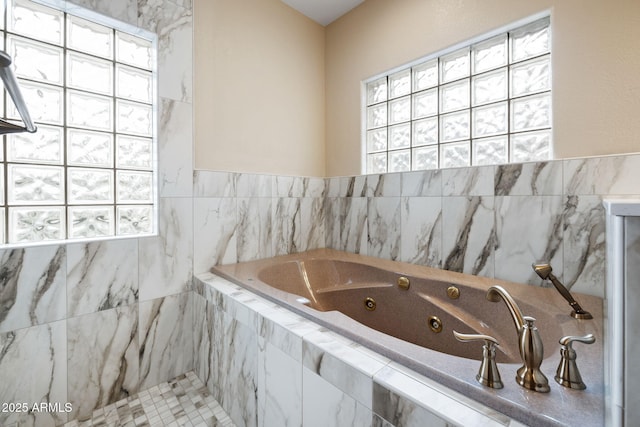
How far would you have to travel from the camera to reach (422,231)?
1.93 m

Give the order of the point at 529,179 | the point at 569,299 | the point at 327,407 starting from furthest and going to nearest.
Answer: the point at 529,179 < the point at 569,299 < the point at 327,407

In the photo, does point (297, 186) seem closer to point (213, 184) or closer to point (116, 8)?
point (213, 184)

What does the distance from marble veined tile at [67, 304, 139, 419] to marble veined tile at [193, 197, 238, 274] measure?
46 cm

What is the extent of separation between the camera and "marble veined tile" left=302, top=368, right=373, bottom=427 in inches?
32.4

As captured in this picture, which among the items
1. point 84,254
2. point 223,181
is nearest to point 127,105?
point 223,181

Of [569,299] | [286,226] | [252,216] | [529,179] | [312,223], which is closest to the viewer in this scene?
[569,299]

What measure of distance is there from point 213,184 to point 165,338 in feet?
3.26

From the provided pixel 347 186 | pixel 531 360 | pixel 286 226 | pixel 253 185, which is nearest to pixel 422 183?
pixel 347 186

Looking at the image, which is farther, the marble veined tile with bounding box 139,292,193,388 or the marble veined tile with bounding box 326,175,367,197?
A: the marble veined tile with bounding box 326,175,367,197

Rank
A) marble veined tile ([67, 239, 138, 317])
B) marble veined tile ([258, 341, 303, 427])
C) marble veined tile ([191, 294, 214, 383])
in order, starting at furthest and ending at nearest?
marble veined tile ([191, 294, 214, 383]), marble veined tile ([67, 239, 138, 317]), marble veined tile ([258, 341, 303, 427])

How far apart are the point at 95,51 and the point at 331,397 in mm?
2049

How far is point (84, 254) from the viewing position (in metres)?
1.43

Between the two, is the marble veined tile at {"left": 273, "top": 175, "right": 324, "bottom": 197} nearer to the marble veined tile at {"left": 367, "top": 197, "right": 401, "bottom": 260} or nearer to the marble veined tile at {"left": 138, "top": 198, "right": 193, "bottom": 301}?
the marble veined tile at {"left": 367, "top": 197, "right": 401, "bottom": 260}

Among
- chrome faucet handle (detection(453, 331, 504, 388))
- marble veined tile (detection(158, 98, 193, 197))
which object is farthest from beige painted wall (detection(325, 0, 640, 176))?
marble veined tile (detection(158, 98, 193, 197))
